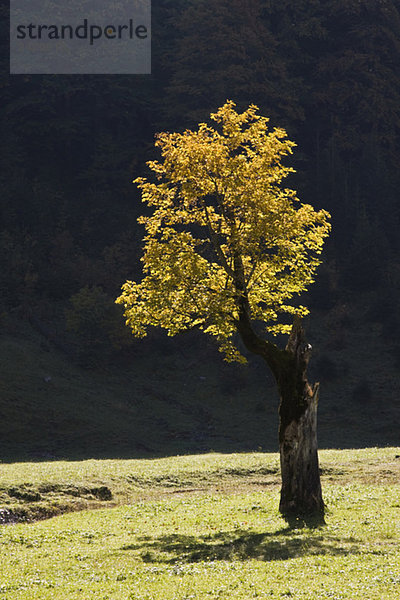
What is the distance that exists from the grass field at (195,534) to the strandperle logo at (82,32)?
6026 centimetres

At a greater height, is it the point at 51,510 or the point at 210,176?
the point at 210,176

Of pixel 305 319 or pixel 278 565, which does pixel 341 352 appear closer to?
pixel 305 319

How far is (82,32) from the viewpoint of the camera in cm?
8144

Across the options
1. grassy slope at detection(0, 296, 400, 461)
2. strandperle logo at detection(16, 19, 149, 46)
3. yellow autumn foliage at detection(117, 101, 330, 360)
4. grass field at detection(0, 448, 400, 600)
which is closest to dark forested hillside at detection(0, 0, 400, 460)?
strandperle logo at detection(16, 19, 149, 46)

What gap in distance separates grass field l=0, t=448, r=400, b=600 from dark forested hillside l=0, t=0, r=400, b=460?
38931 millimetres

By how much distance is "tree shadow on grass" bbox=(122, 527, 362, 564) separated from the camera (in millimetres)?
17172

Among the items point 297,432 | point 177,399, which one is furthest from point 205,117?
point 297,432

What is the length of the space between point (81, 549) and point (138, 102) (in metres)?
71.6

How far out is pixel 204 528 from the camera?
21562 mm

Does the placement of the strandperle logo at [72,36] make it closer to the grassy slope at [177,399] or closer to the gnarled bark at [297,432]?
the grassy slope at [177,399]

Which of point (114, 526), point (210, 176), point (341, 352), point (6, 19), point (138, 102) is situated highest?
point (6, 19)

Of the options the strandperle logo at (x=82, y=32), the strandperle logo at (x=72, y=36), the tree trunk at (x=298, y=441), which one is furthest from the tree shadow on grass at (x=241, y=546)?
the strandperle logo at (x=82, y=32)

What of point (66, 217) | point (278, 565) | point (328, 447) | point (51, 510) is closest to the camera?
point (278, 565)

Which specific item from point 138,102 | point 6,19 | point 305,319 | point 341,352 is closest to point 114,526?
point 341,352
